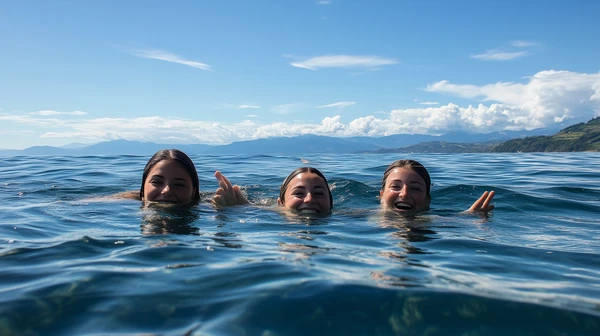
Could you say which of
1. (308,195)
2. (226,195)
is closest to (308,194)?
(308,195)

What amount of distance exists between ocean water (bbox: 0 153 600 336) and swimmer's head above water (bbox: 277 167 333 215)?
0.29m

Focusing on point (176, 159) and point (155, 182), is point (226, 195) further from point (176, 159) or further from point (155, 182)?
point (155, 182)

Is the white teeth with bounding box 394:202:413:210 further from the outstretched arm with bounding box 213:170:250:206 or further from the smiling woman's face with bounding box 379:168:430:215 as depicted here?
the outstretched arm with bounding box 213:170:250:206

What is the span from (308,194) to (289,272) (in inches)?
143

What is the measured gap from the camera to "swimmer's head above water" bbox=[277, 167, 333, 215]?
7.40 m

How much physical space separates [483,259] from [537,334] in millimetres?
2045

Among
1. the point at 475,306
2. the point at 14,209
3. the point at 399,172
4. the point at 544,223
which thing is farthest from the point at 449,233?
the point at 14,209

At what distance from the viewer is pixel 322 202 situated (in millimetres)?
7527

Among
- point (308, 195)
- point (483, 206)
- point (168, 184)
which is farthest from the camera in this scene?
point (483, 206)

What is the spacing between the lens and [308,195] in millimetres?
7367

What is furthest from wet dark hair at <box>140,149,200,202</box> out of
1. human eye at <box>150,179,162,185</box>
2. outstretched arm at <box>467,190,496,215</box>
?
outstretched arm at <box>467,190,496,215</box>

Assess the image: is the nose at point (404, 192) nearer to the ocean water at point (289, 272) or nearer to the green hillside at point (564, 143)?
the ocean water at point (289, 272)

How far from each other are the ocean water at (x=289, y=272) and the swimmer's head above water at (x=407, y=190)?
337 mm

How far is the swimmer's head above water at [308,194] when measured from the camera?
24.3 feet
